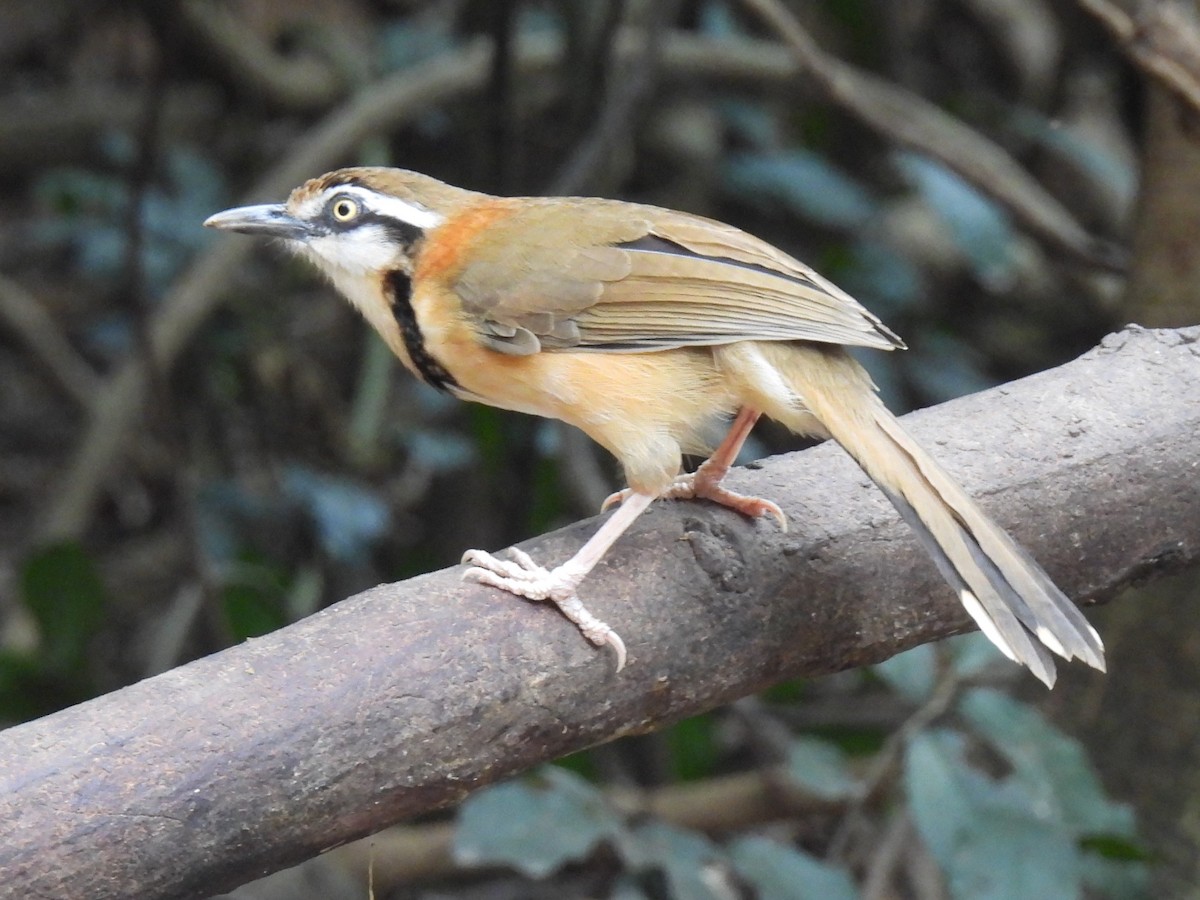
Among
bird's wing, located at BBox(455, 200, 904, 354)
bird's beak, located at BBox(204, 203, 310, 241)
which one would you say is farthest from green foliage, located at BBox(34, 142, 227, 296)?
bird's wing, located at BBox(455, 200, 904, 354)

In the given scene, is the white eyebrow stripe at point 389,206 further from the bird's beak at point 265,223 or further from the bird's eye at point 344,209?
the bird's beak at point 265,223

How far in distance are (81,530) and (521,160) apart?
7.75 ft

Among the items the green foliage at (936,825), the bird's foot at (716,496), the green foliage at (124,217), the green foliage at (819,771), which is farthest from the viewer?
the green foliage at (124,217)

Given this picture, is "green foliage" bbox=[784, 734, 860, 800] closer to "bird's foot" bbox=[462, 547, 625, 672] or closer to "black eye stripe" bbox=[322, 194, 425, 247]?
"bird's foot" bbox=[462, 547, 625, 672]

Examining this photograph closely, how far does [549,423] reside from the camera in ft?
17.0

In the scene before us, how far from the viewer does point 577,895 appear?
4.83m

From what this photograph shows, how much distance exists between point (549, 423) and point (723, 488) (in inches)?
97.3

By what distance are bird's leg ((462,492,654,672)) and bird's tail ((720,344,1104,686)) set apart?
0.41 m

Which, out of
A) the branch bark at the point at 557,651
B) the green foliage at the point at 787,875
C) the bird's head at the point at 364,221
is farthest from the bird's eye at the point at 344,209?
the green foliage at the point at 787,875

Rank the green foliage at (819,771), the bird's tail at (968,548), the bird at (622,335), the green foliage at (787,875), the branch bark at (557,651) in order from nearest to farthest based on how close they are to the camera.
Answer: the branch bark at (557,651)
the bird's tail at (968,548)
the bird at (622,335)
the green foliage at (787,875)
the green foliage at (819,771)

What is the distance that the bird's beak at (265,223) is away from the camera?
10.3ft

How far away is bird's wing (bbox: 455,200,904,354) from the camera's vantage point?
276 centimetres

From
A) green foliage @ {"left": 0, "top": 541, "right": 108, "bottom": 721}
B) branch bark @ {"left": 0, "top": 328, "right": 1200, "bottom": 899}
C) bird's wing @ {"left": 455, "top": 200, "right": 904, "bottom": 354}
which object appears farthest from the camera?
green foliage @ {"left": 0, "top": 541, "right": 108, "bottom": 721}

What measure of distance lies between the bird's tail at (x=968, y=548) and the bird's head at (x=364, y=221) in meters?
1.00
